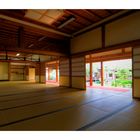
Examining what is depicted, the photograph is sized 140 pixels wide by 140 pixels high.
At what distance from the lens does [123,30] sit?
4863 millimetres

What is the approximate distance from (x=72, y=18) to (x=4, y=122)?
4.29 m

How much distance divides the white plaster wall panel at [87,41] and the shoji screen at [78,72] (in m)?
0.57

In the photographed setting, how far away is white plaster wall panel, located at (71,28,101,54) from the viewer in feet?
19.6

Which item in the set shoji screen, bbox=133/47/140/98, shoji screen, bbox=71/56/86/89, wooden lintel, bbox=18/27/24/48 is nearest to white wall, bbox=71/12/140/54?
shoji screen, bbox=133/47/140/98

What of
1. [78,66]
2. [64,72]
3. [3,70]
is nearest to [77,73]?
[78,66]

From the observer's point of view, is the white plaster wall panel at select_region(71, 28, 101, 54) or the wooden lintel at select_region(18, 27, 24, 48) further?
the white plaster wall panel at select_region(71, 28, 101, 54)

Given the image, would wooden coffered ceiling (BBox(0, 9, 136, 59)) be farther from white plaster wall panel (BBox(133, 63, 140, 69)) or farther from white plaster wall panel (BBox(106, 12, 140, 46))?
white plaster wall panel (BBox(133, 63, 140, 69))

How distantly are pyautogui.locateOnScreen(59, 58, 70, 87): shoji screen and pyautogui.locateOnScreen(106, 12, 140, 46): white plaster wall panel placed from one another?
11.6 ft

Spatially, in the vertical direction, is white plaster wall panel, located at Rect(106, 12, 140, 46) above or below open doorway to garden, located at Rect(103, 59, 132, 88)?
above
